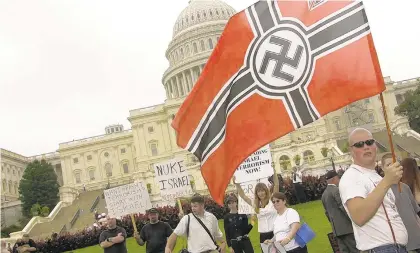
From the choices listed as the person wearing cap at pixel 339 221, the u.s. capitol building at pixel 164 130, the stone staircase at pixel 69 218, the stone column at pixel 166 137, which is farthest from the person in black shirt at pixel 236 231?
the stone column at pixel 166 137

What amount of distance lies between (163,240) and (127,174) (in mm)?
76078

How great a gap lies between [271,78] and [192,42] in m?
86.8

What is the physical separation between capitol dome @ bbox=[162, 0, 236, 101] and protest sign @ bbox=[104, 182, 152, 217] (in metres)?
70.9

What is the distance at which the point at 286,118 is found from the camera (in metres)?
5.42

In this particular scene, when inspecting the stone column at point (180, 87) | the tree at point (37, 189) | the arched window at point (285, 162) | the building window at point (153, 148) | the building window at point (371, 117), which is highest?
the stone column at point (180, 87)

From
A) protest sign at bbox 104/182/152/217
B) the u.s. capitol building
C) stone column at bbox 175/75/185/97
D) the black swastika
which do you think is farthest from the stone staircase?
the black swastika

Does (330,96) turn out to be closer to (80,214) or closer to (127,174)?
(80,214)

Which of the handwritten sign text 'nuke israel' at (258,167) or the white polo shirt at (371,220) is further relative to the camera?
the handwritten sign text 'nuke israel' at (258,167)

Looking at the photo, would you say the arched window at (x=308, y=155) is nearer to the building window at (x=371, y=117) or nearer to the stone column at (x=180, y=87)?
the building window at (x=371, y=117)

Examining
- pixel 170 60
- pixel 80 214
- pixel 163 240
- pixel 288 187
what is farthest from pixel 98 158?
pixel 163 240

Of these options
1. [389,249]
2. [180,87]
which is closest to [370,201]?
[389,249]

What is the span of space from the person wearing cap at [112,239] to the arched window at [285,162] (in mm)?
43577

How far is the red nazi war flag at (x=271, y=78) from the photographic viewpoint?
199 inches

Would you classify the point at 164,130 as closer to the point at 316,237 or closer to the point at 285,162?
the point at 285,162
